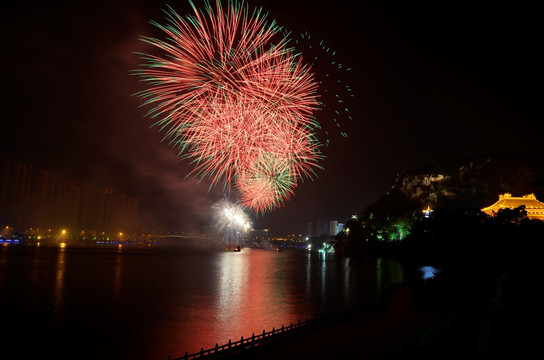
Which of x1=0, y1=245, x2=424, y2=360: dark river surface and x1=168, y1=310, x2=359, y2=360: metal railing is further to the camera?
x1=0, y1=245, x2=424, y2=360: dark river surface

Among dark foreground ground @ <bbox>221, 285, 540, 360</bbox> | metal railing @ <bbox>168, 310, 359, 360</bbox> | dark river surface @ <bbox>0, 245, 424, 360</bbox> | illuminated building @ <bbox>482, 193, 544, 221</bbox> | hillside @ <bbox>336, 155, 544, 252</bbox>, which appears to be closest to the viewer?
dark foreground ground @ <bbox>221, 285, 540, 360</bbox>

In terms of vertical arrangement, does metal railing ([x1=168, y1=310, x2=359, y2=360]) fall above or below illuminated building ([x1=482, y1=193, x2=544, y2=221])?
below

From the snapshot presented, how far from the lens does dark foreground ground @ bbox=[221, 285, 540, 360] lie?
1434cm

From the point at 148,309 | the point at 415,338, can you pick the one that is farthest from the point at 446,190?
the point at 415,338

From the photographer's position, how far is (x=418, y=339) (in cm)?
1611

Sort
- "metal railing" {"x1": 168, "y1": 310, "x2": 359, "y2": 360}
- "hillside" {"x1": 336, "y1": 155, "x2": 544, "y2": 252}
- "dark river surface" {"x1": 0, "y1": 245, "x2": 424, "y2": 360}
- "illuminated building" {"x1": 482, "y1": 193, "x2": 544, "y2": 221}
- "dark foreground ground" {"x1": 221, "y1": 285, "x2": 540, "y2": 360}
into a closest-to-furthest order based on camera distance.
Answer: "dark foreground ground" {"x1": 221, "y1": 285, "x2": 540, "y2": 360} → "metal railing" {"x1": 168, "y1": 310, "x2": 359, "y2": 360} → "dark river surface" {"x1": 0, "y1": 245, "x2": 424, "y2": 360} → "illuminated building" {"x1": 482, "y1": 193, "x2": 544, "y2": 221} → "hillside" {"x1": 336, "y1": 155, "x2": 544, "y2": 252}

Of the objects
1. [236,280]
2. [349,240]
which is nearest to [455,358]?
[236,280]

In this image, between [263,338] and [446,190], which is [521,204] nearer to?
[446,190]

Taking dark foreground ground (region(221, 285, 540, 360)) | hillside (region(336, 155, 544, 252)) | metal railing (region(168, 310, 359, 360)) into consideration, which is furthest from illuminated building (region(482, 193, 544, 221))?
metal railing (region(168, 310, 359, 360))

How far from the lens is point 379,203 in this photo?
134 m

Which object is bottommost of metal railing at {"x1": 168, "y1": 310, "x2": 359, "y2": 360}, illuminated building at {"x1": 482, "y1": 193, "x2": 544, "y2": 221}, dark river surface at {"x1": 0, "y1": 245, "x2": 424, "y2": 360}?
dark river surface at {"x1": 0, "y1": 245, "x2": 424, "y2": 360}

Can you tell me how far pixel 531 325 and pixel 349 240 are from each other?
11384cm

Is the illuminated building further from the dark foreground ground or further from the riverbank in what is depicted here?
the dark foreground ground

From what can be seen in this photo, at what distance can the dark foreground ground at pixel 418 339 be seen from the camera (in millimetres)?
14344
